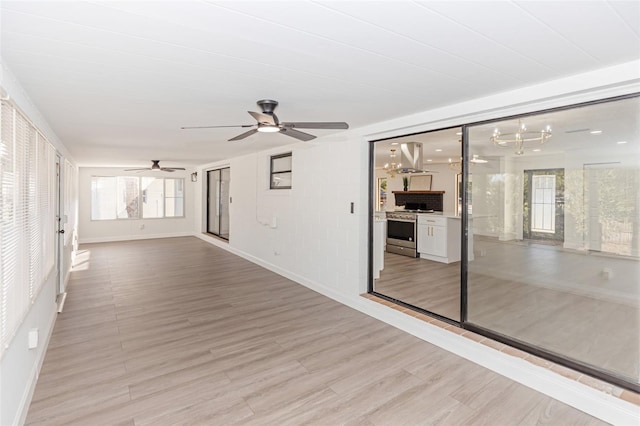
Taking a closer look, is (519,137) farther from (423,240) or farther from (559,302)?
(423,240)

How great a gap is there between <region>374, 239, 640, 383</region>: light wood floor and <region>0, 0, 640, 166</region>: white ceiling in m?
1.49

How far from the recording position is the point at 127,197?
1018cm

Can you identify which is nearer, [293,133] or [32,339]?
[32,339]

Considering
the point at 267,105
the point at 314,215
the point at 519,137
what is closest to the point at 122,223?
the point at 314,215

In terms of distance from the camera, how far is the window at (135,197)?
387 inches

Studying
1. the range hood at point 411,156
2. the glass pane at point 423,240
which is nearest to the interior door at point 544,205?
the glass pane at point 423,240

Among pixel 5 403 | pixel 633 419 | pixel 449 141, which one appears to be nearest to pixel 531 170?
pixel 633 419

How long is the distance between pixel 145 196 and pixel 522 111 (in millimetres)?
10479

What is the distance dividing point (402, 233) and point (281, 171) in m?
3.12

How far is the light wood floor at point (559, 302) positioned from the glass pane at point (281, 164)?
3471mm

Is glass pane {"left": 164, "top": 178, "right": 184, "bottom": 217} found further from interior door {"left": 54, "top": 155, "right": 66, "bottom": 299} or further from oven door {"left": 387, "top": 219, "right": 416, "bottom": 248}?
oven door {"left": 387, "top": 219, "right": 416, "bottom": 248}

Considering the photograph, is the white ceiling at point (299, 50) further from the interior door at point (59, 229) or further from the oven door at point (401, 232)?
the oven door at point (401, 232)

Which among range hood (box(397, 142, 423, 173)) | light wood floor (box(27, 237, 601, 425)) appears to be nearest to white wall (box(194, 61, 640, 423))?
light wood floor (box(27, 237, 601, 425))

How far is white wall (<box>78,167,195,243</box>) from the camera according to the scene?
31.4 ft
